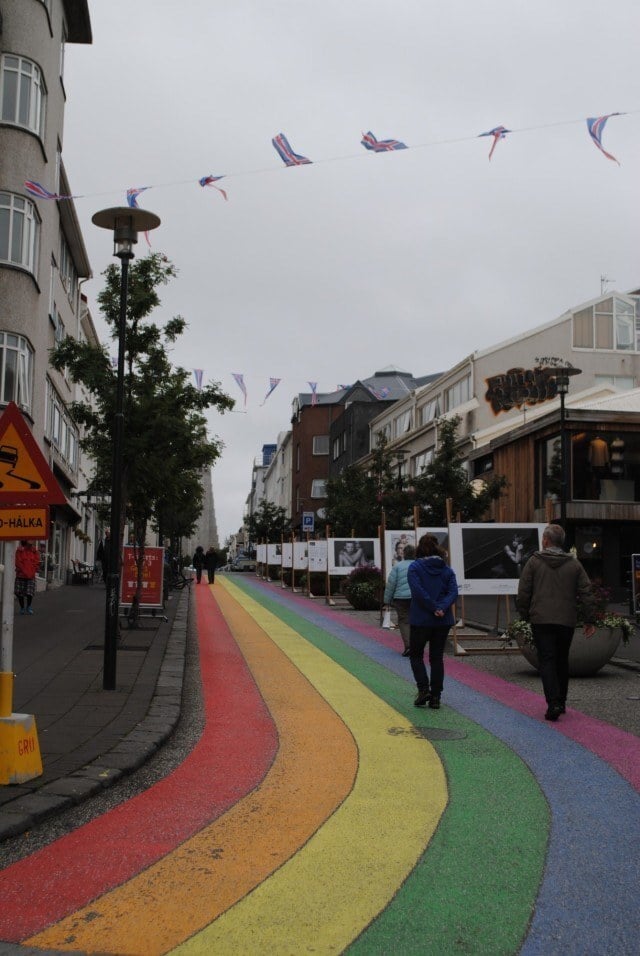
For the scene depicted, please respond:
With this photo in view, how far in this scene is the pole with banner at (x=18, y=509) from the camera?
5973 mm

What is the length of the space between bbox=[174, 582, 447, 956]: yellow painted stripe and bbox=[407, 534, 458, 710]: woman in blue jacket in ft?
5.09

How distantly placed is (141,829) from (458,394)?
1703 inches

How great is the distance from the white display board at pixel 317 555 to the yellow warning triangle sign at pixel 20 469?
985 inches

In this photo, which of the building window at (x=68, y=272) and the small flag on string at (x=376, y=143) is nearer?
the small flag on string at (x=376, y=143)

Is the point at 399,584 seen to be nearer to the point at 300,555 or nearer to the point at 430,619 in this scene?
the point at 430,619

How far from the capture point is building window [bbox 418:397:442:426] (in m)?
50.2

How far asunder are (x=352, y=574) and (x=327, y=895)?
71.9 ft

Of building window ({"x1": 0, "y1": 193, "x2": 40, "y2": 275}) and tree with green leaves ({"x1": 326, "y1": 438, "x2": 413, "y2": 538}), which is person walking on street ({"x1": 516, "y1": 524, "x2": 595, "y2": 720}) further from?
building window ({"x1": 0, "y1": 193, "x2": 40, "y2": 275})

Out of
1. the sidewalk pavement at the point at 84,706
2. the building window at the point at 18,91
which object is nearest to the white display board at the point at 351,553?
the sidewalk pavement at the point at 84,706

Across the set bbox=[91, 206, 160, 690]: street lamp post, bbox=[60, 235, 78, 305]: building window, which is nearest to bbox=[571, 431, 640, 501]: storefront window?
bbox=[60, 235, 78, 305]: building window

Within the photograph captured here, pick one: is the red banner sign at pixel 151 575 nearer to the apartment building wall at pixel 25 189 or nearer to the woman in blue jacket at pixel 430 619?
the apartment building wall at pixel 25 189

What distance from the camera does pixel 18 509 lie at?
616cm

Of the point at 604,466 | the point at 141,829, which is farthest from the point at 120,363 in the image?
the point at 604,466

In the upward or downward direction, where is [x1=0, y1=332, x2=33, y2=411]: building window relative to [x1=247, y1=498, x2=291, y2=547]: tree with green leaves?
upward
